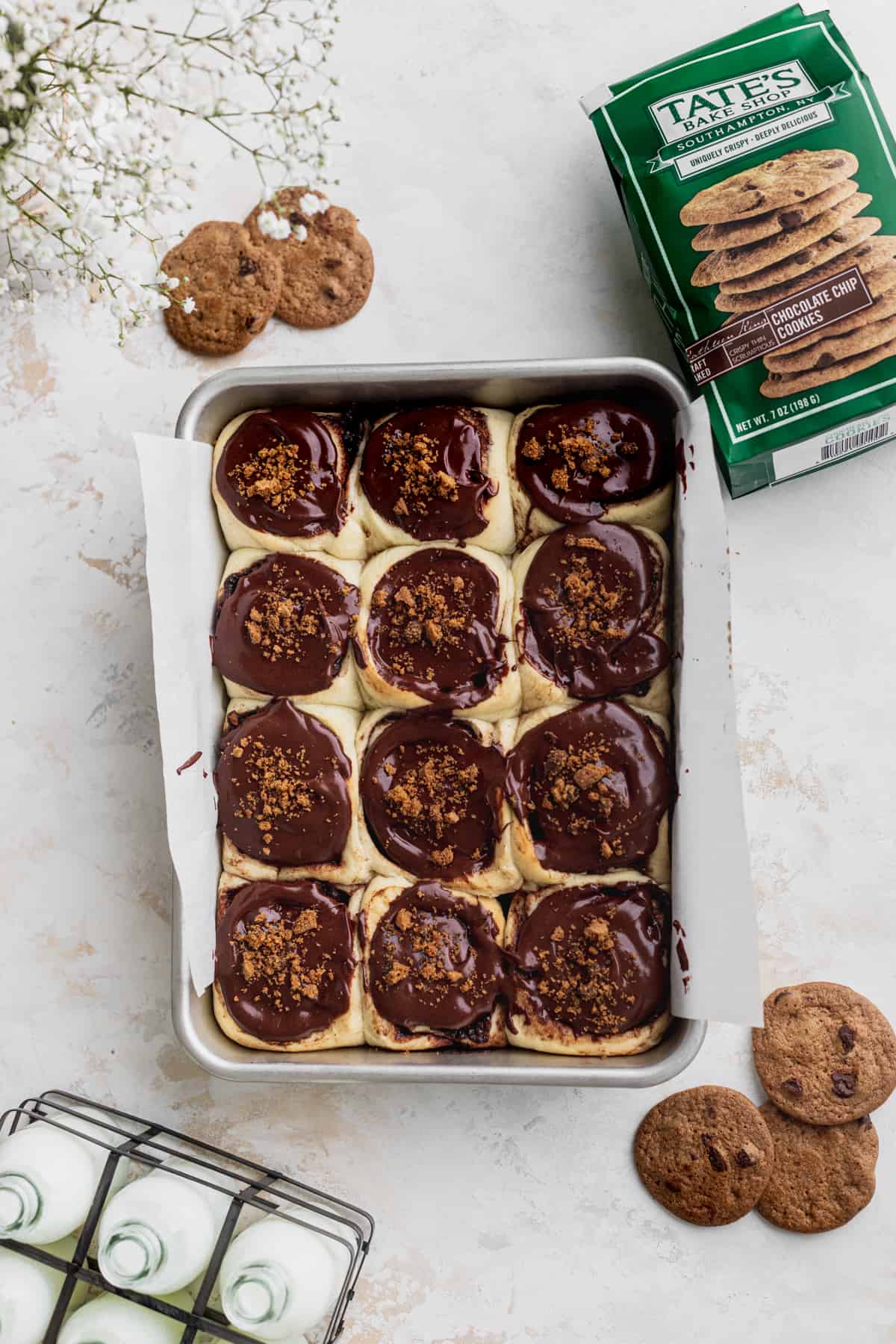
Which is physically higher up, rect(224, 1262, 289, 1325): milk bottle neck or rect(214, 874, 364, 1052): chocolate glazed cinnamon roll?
rect(214, 874, 364, 1052): chocolate glazed cinnamon roll

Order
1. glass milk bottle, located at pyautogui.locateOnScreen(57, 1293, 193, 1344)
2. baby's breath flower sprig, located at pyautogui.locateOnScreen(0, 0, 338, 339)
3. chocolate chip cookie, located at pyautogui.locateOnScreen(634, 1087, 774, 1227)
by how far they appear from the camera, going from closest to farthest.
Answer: baby's breath flower sprig, located at pyautogui.locateOnScreen(0, 0, 338, 339)
glass milk bottle, located at pyautogui.locateOnScreen(57, 1293, 193, 1344)
chocolate chip cookie, located at pyautogui.locateOnScreen(634, 1087, 774, 1227)

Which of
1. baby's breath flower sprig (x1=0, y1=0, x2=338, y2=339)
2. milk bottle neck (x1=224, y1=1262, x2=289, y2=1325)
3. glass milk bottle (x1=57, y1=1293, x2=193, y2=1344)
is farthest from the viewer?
glass milk bottle (x1=57, y1=1293, x2=193, y2=1344)

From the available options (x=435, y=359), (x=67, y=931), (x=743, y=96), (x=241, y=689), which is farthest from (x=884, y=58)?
(x=67, y=931)

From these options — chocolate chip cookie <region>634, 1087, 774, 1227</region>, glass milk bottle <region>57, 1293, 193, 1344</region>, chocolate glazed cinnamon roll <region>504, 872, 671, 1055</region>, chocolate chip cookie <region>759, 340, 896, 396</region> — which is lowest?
glass milk bottle <region>57, 1293, 193, 1344</region>

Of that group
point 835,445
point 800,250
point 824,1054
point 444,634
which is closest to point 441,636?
point 444,634

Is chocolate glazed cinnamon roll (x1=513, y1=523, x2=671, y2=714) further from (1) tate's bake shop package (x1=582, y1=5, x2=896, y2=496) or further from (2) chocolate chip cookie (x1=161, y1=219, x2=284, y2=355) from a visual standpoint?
(2) chocolate chip cookie (x1=161, y1=219, x2=284, y2=355)

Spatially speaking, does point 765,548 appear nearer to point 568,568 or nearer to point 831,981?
point 568,568

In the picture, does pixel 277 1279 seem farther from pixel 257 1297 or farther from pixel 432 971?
pixel 432 971

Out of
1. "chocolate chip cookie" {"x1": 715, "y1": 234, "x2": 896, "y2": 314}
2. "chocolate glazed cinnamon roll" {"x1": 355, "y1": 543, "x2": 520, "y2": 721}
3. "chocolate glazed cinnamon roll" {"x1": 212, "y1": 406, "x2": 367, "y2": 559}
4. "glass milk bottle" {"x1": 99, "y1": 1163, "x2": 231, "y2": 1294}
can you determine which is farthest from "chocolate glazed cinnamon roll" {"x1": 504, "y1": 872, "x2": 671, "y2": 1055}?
"chocolate chip cookie" {"x1": 715, "y1": 234, "x2": 896, "y2": 314}
